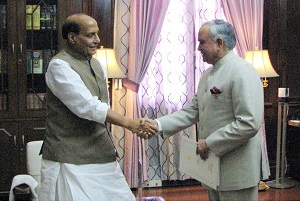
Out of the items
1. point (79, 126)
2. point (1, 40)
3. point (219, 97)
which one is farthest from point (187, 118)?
point (1, 40)

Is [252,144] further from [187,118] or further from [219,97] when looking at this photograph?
[187,118]

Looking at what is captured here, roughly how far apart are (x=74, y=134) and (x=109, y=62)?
6.02 feet

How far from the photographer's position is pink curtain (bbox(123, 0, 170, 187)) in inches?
174

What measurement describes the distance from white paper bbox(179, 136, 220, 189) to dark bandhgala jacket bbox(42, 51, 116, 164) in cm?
45

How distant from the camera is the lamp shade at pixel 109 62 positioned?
394 cm

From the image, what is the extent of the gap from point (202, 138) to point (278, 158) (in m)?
2.45

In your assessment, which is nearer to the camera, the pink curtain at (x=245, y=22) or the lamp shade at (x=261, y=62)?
the lamp shade at (x=261, y=62)

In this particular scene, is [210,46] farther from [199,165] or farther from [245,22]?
[245,22]

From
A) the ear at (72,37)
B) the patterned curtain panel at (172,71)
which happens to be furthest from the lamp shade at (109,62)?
the ear at (72,37)

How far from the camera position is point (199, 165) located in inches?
95.6

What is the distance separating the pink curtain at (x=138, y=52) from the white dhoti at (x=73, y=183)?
7.06 ft

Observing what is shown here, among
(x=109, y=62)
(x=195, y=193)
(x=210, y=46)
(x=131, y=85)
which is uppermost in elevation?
(x=210, y=46)

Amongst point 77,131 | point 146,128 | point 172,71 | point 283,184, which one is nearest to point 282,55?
point 172,71

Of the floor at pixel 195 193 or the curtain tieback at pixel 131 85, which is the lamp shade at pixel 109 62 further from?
the floor at pixel 195 193
